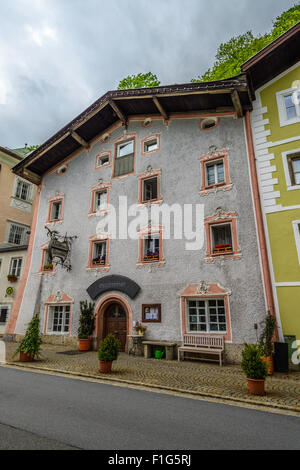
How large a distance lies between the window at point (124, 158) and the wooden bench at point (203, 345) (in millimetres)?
9418

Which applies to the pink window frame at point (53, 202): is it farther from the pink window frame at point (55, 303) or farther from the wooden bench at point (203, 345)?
the wooden bench at point (203, 345)

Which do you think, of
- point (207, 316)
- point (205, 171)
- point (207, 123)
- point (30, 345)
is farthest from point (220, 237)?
point (30, 345)

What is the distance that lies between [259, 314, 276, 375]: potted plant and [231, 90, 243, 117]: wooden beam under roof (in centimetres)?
907

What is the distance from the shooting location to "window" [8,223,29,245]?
21906mm

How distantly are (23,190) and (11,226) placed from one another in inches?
146

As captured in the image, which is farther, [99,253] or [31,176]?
[31,176]

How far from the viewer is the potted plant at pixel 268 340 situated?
8750 millimetres

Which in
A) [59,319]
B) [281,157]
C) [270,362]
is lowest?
[270,362]

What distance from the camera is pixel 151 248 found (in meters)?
13.8

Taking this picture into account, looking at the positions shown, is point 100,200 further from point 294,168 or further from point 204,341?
point 294,168

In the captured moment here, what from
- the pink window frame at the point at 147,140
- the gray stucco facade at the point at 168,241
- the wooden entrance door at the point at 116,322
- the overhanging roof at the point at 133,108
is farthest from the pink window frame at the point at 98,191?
the wooden entrance door at the point at 116,322

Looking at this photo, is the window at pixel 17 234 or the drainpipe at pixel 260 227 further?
the window at pixel 17 234
